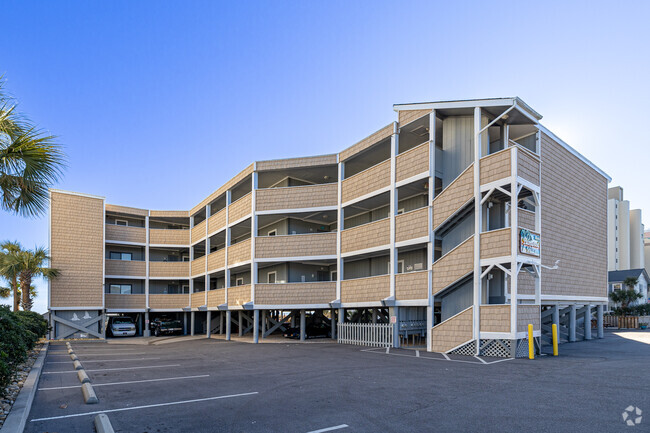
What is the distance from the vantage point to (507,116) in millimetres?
19312

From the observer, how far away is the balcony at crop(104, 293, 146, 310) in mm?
35438

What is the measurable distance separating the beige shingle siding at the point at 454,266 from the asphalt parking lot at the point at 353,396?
3.69 meters

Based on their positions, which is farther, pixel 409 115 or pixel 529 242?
pixel 409 115

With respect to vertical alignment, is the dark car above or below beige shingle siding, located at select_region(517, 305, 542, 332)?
below

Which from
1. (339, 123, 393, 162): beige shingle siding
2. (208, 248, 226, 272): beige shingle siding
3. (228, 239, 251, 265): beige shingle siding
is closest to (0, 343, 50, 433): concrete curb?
(228, 239, 251, 265): beige shingle siding

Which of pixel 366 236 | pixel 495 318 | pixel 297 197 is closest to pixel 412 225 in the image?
pixel 366 236

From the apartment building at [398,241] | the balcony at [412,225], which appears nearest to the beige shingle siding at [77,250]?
the apartment building at [398,241]

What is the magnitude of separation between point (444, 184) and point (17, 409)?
59.1 feet

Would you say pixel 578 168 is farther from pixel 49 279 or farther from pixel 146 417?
pixel 49 279

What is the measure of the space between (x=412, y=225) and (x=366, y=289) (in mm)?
4634

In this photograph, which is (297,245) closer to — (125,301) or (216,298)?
(216,298)

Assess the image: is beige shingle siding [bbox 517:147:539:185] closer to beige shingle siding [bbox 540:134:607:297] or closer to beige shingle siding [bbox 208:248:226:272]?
beige shingle siding [bbox 540:134:607:297]

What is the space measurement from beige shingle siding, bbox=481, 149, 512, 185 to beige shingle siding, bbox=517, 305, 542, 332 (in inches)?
194

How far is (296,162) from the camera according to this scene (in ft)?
86.6
